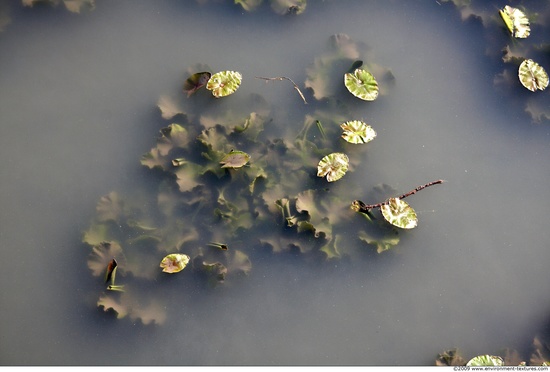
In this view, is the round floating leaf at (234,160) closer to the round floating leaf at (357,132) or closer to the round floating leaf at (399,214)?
the round floating leaf at (357,132)

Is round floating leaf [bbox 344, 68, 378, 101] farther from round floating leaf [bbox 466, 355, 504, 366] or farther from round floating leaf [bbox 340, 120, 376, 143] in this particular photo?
round floating leaf [bbox 466, 355, 504, 366]

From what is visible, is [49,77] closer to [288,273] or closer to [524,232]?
[288,273]

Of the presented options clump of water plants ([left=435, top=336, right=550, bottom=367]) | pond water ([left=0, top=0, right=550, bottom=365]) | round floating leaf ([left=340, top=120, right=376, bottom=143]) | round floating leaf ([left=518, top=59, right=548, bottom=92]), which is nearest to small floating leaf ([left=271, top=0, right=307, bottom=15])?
pond water ([left=0, top=0, right=550, bottom=365])

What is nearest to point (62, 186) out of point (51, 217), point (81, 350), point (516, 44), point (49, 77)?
point (51, 217)

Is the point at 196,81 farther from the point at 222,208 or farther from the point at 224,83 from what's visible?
the point at 222,208

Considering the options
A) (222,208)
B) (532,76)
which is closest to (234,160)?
(222,208)

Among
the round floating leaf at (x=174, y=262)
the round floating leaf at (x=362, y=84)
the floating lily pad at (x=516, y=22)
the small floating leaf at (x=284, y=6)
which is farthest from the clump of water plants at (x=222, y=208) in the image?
the floating lily pad at (x=516, y=22)
